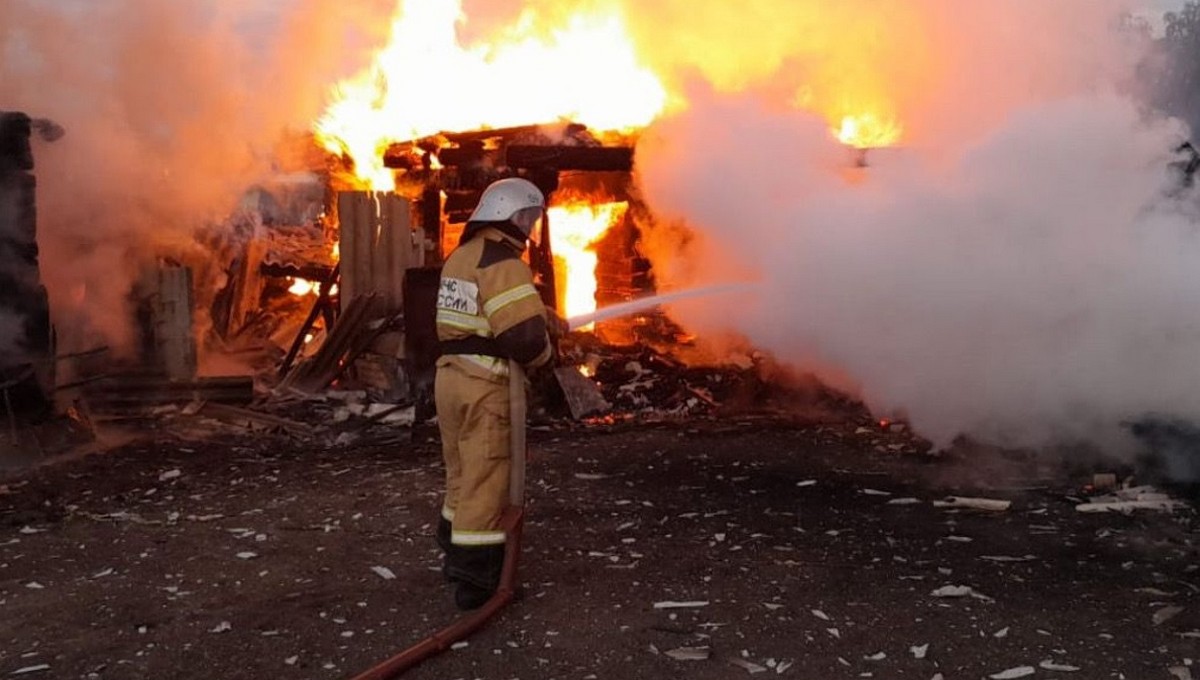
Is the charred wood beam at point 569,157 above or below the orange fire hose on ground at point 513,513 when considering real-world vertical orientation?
above

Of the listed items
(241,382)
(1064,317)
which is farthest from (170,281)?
(1064,317)

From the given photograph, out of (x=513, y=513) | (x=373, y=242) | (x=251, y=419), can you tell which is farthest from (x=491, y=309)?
(x=373, y=242)

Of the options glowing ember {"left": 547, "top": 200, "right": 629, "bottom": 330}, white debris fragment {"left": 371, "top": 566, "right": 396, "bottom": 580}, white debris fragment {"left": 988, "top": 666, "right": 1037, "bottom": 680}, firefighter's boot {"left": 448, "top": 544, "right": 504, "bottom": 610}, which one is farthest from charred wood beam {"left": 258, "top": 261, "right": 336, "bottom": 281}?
white debris fragment {"left": 988, "top": 666, "right": 1037, "bottom": 680}

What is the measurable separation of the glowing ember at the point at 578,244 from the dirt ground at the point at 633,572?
216 inches

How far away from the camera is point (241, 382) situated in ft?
31.0

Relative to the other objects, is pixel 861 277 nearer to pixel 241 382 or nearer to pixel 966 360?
pixel 966 360

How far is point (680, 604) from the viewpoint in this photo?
4473 millimetres

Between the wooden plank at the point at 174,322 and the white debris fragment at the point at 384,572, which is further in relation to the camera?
the wooden plank at the point at 174,322

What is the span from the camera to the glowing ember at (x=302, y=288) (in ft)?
46.6

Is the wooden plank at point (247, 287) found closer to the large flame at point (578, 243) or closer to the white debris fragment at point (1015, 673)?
the large flame at point (578, 243)

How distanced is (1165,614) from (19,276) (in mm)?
8098

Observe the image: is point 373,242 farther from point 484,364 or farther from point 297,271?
point 484,364

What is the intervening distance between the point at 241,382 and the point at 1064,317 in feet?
23.9

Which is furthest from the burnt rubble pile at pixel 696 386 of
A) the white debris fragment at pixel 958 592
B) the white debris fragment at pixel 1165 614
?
the white debris fragment at pixel 1165 614
